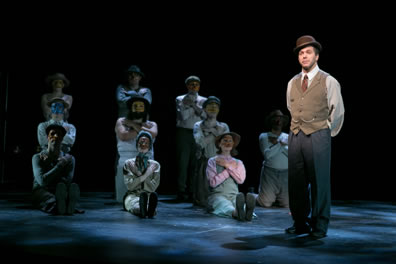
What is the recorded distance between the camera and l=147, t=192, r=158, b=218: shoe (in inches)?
194

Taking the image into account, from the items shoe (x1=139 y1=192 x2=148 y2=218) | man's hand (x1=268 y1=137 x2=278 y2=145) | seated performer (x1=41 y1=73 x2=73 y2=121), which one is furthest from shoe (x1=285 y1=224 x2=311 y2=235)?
seated performer (x1=41 y1=73 x2=73 y2=121)

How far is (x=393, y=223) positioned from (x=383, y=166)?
3.73 metres

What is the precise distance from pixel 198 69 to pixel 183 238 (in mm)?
5124

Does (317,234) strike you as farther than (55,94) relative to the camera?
No

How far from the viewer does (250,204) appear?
480 cm

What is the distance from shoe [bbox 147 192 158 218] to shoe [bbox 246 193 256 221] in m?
0.85

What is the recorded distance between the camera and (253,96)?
27.9 ft

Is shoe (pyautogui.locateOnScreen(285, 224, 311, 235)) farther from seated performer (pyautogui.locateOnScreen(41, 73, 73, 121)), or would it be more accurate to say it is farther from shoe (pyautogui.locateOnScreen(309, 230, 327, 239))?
seated performer (pyautogui.locateOnScreen(41, 73, 73, 121))

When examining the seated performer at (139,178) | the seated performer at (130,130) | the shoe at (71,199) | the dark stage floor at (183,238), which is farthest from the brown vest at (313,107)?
the seated performer at (130,130)

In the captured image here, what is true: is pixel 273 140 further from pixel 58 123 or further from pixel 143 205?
pixel 58 123

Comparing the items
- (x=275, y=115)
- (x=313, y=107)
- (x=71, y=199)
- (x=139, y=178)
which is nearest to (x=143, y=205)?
Answer: (x=139, y=178)

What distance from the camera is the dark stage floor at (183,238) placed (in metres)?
3.07

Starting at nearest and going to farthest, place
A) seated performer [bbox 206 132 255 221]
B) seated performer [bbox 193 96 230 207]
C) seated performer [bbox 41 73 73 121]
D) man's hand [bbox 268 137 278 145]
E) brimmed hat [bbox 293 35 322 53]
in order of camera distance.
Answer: brimmed hat [bbox 293 35 322 53] → seated performer [bbox 206 132 255 221] → seated performer [bbox 193 96 230 207] → man's hand [bbox 268 137 278 145] → seated performer [bbox 41 73 73 121]

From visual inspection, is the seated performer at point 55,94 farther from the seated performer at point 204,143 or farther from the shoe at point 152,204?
the shoe at point 152,204
